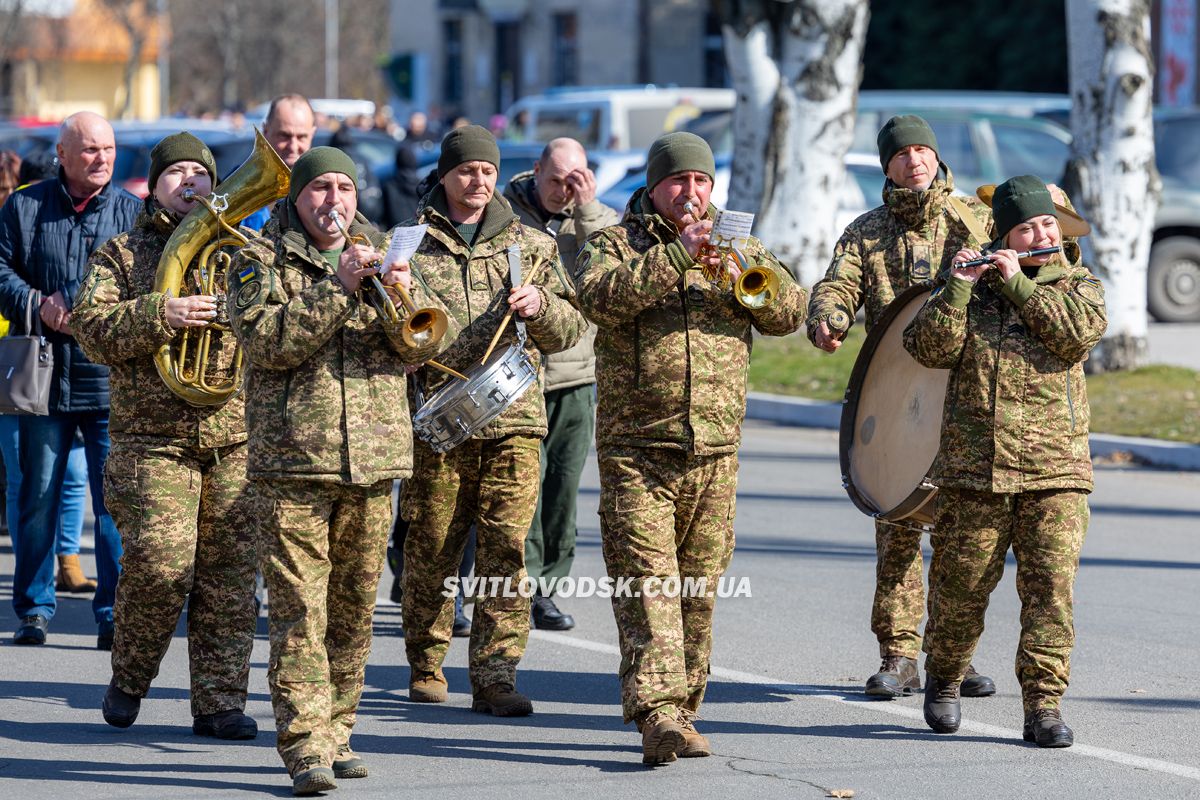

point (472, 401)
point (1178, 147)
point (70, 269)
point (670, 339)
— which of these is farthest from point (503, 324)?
point (1178, 147)

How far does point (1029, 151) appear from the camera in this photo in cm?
1986

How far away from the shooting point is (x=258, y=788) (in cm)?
575

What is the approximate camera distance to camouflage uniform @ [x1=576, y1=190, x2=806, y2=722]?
607 centimetres

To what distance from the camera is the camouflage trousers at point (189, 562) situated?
6320 mm

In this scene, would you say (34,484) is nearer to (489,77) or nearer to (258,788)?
(258,788)

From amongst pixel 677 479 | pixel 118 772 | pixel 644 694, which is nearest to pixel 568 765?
pixel 644 694

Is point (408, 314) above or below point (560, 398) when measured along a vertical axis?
above

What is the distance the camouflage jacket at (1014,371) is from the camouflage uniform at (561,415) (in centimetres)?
218

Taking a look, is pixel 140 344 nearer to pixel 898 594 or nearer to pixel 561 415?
pixel 561 415

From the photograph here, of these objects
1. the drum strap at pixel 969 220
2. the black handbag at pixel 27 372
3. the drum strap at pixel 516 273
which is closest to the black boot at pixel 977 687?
the drum strap at pixel 969 220

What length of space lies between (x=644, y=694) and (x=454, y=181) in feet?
6.19

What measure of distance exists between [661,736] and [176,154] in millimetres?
2517

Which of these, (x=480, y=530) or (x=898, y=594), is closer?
(x=480, y=530)

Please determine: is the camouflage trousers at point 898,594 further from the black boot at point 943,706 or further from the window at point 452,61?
the window at point 452,61
